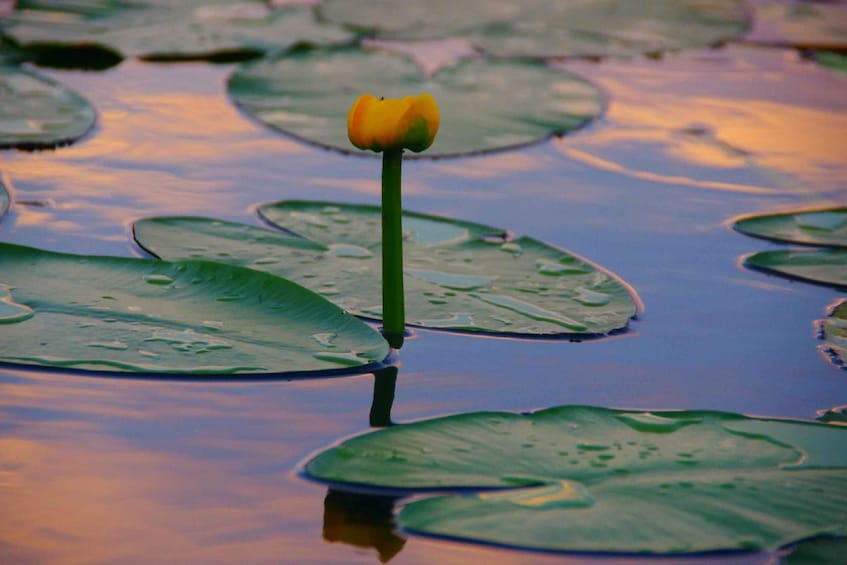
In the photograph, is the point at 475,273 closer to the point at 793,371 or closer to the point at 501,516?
the point at 793,371

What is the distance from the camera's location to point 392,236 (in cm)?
125

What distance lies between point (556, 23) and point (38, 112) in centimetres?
141

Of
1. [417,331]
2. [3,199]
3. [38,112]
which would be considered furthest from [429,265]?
[38,112]

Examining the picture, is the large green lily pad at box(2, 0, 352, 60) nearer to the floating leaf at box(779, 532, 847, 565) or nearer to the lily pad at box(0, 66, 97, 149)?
the lily pad at box(0, 66, 97, 149)

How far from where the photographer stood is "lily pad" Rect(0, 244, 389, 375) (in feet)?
3.91

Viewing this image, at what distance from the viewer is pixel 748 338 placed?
4.54 ft

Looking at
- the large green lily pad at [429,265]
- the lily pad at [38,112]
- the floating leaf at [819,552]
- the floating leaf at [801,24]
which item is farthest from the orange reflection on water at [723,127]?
the floating leaf at [819,552]

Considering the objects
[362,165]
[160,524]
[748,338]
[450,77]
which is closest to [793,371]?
[748,338]

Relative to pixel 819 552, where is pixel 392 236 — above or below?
above

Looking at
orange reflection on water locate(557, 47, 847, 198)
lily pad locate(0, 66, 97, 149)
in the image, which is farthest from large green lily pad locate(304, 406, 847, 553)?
lily pad locate(0, 66, 97, 149)

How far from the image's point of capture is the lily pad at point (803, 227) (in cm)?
166

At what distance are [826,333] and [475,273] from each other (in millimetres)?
418

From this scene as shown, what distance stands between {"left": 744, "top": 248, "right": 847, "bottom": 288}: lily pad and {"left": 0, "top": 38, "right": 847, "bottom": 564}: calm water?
0.7 inches

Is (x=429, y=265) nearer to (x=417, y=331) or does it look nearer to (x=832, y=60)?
(x=417, y=331)
